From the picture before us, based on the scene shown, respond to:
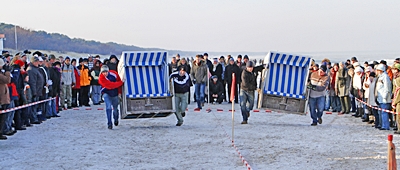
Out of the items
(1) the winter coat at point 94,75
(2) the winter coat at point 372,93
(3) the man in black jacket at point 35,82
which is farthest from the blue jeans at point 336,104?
(3) the man in black jacket at point 35,82

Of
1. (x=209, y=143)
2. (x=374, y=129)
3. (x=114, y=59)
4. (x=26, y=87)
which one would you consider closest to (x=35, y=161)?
(x=209, y=143)

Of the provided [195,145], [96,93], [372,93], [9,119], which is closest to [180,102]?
[195,145]

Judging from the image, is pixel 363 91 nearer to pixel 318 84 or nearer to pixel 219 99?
pixel 318 84

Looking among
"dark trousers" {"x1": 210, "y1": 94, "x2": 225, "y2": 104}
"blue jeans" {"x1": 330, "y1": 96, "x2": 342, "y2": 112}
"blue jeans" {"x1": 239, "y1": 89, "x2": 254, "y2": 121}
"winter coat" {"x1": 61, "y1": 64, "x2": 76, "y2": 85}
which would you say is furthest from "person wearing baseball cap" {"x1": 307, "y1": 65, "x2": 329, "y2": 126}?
"winter coat" {"x1": 61, "y1": 64, "x2": 76, "y2": 85}

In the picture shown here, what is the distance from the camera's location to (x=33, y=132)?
14.4 metres

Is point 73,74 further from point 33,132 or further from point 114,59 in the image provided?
point 33,132

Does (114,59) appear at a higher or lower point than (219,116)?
higher

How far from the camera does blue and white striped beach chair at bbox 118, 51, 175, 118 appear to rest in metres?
15.3

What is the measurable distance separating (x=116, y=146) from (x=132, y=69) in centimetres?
356

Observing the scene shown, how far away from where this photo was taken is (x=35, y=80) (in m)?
15.8

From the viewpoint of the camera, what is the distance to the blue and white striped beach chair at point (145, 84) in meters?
15.3

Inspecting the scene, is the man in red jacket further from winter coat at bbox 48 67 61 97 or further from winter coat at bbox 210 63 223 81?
winter coat at bbox 210 63 223 81

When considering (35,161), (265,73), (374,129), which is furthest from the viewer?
(265,73)

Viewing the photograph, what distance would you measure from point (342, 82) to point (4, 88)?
1108 cm
